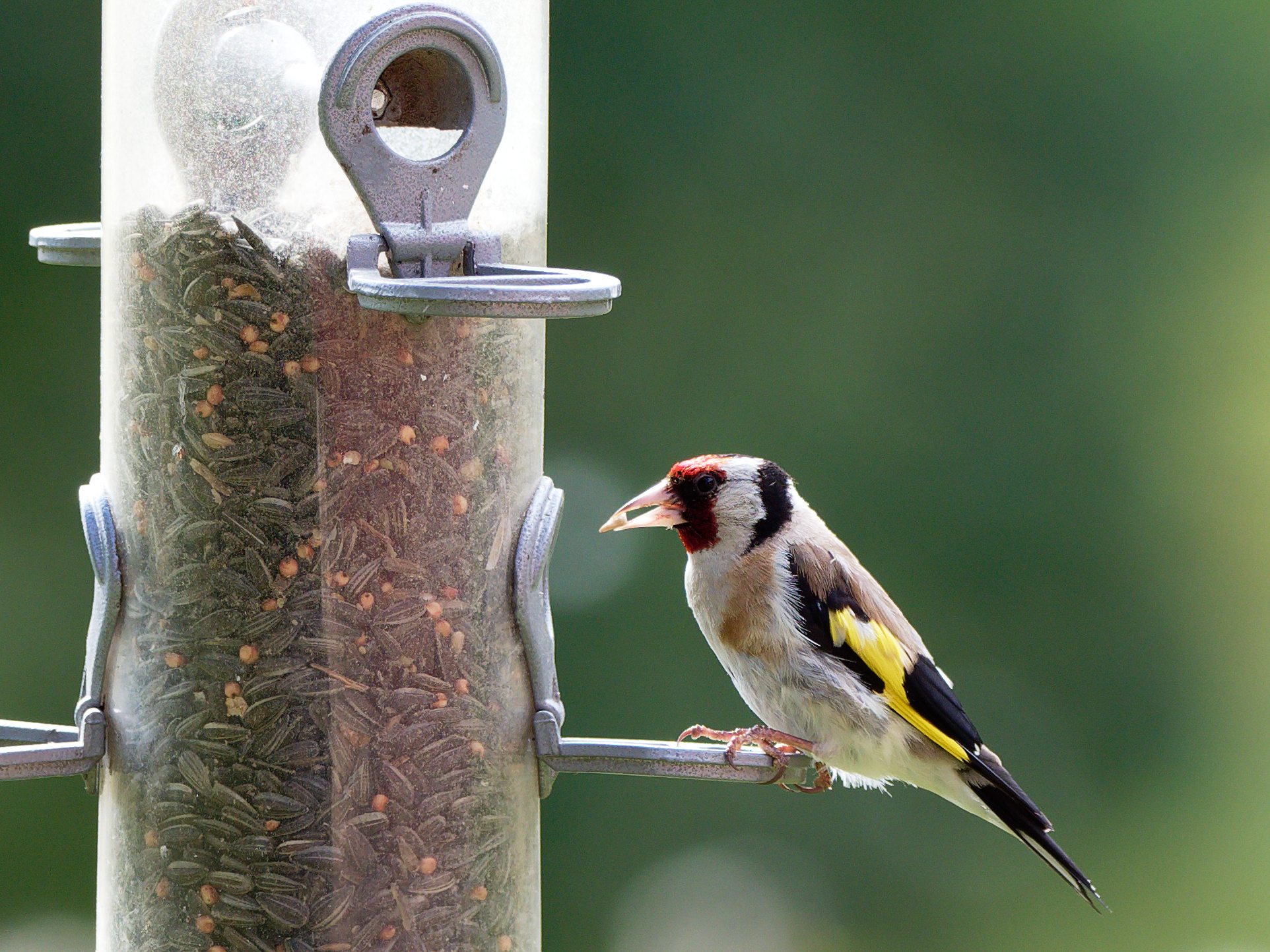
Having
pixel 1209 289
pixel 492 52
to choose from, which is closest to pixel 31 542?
pixel 492 52

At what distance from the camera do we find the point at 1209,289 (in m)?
7.29

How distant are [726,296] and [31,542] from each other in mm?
2800

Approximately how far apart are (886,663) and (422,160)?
56.7 inches

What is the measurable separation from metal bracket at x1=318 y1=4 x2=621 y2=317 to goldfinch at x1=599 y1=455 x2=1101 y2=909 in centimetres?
87

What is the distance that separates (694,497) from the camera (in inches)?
137

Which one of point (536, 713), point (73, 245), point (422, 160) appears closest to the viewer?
point (422, 160)

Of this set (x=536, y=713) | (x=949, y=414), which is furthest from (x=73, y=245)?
(x=949, y=414)

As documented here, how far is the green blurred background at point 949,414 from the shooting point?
676cm

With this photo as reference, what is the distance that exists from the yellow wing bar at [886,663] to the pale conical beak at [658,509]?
37 centimetres

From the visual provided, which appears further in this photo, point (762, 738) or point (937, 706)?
point (937, 706)

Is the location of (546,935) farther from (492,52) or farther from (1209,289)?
(492,52)

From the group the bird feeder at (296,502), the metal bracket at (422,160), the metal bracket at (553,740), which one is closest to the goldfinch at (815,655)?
the metal bracket at (553,740)

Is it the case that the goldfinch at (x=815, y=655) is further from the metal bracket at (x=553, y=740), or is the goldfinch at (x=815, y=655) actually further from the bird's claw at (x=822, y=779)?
the metal bracket at (x=553, y=740)

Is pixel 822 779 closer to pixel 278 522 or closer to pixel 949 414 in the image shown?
pixel 278 522
